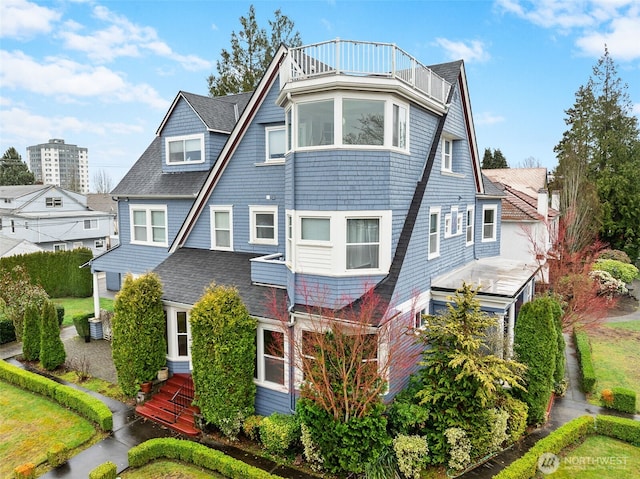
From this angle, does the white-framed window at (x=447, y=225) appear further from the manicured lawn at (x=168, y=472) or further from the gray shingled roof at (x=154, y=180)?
the manicured lawn at (x=168, y=472)

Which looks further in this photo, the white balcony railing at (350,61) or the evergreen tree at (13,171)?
the evergreen tree at (13,171)

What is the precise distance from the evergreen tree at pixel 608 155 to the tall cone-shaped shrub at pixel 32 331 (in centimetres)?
3767

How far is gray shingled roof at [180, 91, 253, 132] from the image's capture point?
17828mm

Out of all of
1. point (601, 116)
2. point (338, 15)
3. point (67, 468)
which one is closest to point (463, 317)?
point (67, 468)

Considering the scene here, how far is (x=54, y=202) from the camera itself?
42.7 m

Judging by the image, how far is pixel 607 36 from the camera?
4062 centimetres

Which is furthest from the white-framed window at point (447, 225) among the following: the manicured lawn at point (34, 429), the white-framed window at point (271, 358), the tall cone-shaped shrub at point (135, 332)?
the manicured lawn at point (34, 429)

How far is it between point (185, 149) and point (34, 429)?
11867mm

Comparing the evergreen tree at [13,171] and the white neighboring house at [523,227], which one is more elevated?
the evergreen tree at [13,171]

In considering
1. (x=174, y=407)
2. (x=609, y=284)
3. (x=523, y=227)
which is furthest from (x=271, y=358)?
(x=609, y=284)

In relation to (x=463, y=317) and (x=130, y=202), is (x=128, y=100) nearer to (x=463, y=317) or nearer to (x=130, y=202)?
(x=130, y=202)

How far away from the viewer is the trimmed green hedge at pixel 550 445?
9.86 meters

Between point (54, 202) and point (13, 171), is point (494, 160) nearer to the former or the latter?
point (54, 202)

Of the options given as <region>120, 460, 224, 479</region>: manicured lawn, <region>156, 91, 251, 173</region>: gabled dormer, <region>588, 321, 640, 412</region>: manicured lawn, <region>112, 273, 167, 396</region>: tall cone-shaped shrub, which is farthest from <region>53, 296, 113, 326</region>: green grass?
<region>588, 321, 640, 412</region>: manicured lawn
